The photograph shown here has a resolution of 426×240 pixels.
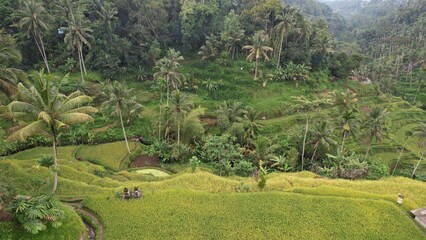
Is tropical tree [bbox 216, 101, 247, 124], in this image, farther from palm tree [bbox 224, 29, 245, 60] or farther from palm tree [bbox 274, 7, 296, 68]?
palm tree [bbox 274, 7, 296, 68]

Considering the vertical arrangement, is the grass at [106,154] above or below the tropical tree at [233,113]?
below

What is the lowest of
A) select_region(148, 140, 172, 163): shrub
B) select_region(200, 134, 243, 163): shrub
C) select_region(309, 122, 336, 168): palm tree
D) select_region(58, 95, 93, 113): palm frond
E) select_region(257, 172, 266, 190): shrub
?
select_region(148, 140, 172, 163): shrub

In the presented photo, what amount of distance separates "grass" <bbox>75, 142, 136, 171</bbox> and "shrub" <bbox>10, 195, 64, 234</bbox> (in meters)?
19.1

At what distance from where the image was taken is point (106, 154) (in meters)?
37.7

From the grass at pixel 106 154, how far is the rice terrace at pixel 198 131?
260mm

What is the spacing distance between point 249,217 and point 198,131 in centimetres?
2151

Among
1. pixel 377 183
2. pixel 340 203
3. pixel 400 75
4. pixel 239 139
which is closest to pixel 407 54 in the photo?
pixel 400 75

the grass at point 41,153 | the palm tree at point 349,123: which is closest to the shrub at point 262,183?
the palm tree at point 349,123

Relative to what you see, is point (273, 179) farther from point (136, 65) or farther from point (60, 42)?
point (60, 42)

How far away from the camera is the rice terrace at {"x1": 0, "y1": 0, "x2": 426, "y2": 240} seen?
18.0m

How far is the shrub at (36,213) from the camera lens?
1457cm

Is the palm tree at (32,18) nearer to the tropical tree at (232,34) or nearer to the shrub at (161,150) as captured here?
the shrub at (161,150)

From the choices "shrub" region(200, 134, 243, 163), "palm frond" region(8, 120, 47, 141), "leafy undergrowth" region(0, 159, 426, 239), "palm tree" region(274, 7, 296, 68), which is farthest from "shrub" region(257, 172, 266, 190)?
"palm tree" region(274, 7, 296, 68)

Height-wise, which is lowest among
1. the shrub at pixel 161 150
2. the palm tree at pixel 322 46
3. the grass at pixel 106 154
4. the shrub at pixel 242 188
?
the grass at pixel 106 154
